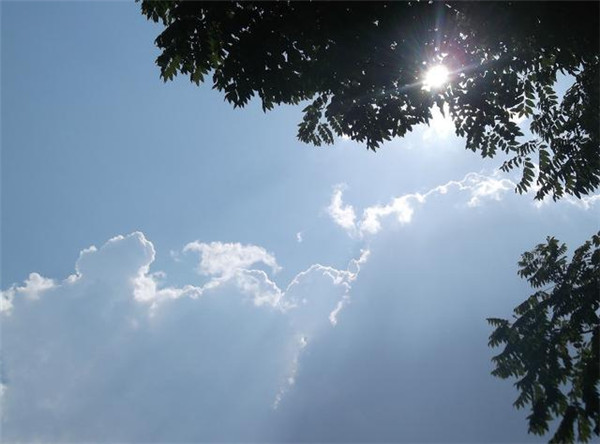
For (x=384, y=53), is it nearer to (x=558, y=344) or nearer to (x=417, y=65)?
(x=417, y=65)

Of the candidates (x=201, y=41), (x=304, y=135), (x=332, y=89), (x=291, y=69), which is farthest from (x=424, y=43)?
(x=201, y=41)

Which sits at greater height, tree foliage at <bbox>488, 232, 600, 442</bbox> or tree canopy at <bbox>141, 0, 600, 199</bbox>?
tree canopy at <bbox>141, 0, 600, 199</bbox>

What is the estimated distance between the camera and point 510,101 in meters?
7.16

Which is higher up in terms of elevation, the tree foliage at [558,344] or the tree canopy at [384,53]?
the tree canopy at [384,53]

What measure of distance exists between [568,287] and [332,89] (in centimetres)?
839

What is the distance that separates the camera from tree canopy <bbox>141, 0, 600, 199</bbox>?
6.30m

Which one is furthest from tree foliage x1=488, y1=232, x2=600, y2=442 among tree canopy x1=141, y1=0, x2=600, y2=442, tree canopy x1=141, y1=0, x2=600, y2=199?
tree canopy x1=141, y1=0, x2=600, y2=199

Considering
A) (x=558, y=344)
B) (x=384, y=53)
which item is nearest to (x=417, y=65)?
(x=384, y=53)

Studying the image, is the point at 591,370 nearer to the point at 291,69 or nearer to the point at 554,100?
the point at 554,100

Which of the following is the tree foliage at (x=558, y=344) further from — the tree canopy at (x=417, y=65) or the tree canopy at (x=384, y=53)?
the tree canopy at (x=384, y=53)

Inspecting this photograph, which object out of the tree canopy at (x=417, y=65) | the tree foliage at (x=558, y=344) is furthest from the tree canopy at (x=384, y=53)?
the tree foliage at (x=558, y=344)

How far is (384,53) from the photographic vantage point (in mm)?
6754

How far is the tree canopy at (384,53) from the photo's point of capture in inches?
248

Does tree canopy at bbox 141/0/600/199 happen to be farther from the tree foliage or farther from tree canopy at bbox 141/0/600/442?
the tree foliage
